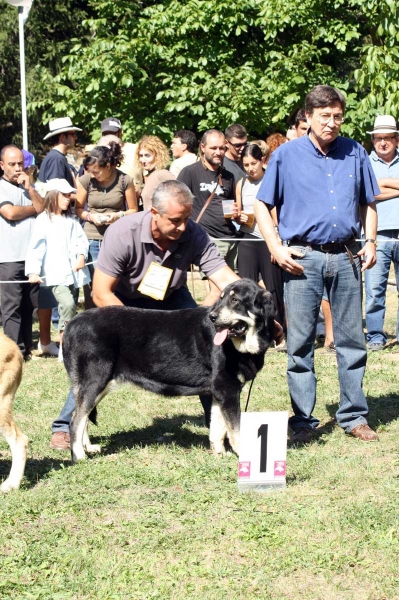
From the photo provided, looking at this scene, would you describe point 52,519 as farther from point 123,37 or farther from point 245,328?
point 123,37

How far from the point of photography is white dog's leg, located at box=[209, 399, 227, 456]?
18.2ft

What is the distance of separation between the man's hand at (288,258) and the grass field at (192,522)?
123 cm

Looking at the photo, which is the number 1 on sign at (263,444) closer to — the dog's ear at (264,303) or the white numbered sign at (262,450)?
the white numbered sign at (262,450)

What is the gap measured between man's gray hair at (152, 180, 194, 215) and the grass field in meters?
1.66

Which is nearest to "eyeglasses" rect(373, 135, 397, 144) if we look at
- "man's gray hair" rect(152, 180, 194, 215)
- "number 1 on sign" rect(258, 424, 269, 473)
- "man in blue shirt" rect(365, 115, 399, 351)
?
"man in blue shirt" rect(365, 115, 399, 351)

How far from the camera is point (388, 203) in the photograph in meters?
8.98

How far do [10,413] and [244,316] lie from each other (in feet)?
5.14

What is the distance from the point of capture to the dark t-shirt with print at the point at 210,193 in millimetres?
9125

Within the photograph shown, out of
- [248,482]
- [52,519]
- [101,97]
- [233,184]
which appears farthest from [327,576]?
[101,97]

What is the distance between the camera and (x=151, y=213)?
5.48 metres

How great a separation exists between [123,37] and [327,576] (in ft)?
50.6

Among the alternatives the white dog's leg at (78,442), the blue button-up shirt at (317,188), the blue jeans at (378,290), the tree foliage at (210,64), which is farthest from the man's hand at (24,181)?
the tree foliage at (210,64)

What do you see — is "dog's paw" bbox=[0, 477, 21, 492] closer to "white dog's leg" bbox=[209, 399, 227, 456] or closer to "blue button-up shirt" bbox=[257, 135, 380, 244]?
"white dog's leg" bbox=[209, 399, 227, 456]

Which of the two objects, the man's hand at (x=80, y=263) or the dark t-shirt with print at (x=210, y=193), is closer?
the man's hand at (x=80, y=263)
